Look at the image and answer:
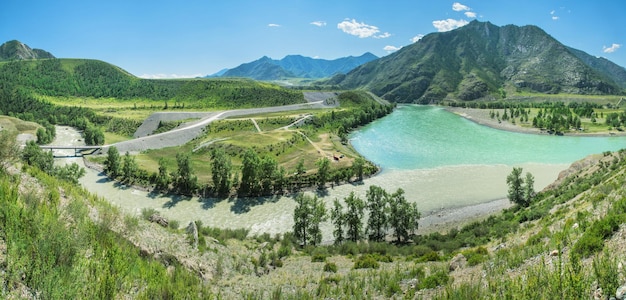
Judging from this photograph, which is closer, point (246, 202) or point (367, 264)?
point (367, 264)

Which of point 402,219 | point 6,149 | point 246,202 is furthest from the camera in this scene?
point 246,202

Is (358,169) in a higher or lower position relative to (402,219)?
higher

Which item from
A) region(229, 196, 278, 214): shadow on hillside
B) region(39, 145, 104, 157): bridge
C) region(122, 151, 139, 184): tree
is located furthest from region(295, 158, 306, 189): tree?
region(39, 145, 104, 157): bridge

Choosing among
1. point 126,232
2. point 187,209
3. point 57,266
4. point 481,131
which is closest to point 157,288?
point 57,266

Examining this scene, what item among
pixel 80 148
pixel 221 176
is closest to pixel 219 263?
pixel 221 176

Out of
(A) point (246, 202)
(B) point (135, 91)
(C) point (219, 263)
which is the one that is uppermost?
(B) point (135, 91)

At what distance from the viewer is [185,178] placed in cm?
5912

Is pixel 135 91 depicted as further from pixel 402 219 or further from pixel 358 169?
pixel 402 219

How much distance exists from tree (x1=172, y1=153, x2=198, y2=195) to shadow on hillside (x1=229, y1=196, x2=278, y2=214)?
8615mm

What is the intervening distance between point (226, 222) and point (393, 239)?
81.2 feet

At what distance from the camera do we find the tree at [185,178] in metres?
58.5

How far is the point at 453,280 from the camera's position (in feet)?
58.1

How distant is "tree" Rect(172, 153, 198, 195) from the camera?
58.5 metres

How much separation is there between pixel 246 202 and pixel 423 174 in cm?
3820
